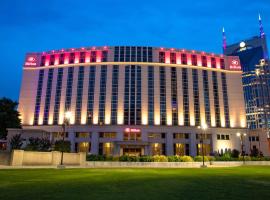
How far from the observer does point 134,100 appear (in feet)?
254

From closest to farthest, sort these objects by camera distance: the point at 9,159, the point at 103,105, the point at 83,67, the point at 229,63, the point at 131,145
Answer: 1. the point at 9,159
2. the point at 131,145
3. the point at 103,105
4. the point at 83,67
5. the point at 229,63

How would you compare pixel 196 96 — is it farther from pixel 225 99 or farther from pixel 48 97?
pixel 48 97

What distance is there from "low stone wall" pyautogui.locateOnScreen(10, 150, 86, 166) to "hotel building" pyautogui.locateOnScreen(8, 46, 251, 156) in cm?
3271

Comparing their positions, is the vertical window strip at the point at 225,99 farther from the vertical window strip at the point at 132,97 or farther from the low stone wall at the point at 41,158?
the low stone wall at the point at 41,158

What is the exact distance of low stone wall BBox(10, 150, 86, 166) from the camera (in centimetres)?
3256

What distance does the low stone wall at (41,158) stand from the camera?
3256cm

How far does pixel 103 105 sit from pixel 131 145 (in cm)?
A: 1651

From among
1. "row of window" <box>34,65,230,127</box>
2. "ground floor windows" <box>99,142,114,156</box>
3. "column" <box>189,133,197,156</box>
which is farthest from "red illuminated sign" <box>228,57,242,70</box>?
"ground floor windows" <box>99,142,114,156</box>

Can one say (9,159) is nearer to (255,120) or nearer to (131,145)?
(131,145)

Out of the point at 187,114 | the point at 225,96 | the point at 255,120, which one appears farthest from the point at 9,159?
the point at 255,120

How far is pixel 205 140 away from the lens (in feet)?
256

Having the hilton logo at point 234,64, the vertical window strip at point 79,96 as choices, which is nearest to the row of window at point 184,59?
the hilton logo at point 234,64

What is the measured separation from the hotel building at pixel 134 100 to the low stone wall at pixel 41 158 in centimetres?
3271

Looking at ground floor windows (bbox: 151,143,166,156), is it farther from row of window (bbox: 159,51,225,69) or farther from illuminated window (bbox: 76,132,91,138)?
row of window (bbox: 159,51,225,69)
